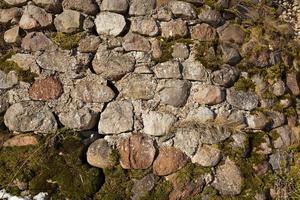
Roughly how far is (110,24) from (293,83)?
67.1 inches

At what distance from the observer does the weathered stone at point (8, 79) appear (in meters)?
3.35

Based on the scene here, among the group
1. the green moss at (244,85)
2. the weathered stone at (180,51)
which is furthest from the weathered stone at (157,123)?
the green moss at (244,85)

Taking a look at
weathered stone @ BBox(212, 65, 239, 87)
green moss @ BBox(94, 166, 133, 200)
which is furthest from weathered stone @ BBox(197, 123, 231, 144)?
green moss @ BBox(94, 166, 133, 200)

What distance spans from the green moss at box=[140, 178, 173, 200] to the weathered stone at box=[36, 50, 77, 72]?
114 centimetres

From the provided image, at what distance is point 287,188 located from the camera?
3502 millimetres

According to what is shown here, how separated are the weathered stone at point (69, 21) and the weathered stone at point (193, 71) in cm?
91

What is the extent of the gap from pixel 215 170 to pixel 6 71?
183cm

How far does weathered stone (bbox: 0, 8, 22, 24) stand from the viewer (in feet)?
11.3

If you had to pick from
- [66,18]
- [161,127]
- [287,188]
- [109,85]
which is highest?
[66,18]

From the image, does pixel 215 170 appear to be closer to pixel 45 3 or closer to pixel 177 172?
pixel 177 172

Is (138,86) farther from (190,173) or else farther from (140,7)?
(190,173)

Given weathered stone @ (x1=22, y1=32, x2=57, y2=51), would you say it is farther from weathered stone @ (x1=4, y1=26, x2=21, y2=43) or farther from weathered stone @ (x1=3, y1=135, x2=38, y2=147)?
weathered stone @ (x1=3, y1=135, x2=38, y2=147)

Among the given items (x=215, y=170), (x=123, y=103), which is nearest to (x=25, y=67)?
(x=123, y=103)

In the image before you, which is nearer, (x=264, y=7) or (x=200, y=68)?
(x=200, y=68)
